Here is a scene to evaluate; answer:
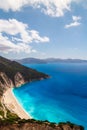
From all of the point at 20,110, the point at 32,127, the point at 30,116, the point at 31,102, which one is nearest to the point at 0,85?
the point at 31,102

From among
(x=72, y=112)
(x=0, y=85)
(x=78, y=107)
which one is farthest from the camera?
(x=0, y=85)

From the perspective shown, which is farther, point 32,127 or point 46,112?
point 46,112

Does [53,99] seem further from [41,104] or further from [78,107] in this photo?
[78,107]

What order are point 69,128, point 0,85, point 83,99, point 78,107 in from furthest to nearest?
1. point 0,85
2. point 83,99
3. point 78,107
4. point 69,128

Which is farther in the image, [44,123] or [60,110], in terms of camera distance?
[60,110]

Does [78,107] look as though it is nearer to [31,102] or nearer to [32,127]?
[31,102]

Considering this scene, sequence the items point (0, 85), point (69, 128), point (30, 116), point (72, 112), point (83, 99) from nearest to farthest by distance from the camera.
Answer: point (69, 128) < point (30, 116) < point (72, 112) < point (83, 99) < point (0, 85)

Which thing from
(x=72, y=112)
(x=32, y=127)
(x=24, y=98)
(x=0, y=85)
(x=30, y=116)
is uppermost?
(x=0, y=85)

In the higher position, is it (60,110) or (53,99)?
(53,99)

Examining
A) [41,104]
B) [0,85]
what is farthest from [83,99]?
[0,85]
